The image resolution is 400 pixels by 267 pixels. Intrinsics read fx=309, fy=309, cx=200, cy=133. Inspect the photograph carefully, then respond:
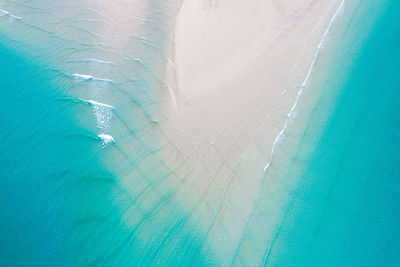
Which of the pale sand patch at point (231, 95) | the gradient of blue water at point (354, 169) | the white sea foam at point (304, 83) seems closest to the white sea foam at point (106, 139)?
the pale sand patch at point (231, 95)

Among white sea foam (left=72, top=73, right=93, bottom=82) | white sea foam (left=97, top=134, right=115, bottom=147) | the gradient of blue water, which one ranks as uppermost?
white sea foam (left=72, top=73, right=93, bottom=82)

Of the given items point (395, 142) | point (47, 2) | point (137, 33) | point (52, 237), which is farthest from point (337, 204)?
point (47, 2)

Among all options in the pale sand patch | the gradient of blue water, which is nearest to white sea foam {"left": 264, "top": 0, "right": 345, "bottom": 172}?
the pale sand patch

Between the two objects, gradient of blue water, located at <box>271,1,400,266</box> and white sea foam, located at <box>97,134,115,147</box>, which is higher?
white sea foam, located at <box>97,134,115,147</box>

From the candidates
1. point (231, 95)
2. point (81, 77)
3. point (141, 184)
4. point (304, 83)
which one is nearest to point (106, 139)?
point (141, 184)

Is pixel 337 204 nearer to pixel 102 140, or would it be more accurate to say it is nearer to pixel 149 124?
pixel 149 124

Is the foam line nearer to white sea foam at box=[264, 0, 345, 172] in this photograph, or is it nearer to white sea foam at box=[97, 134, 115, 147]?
white sea foam at box=[97, 134, 115, 147]

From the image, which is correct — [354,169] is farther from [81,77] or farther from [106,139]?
[81,77]
